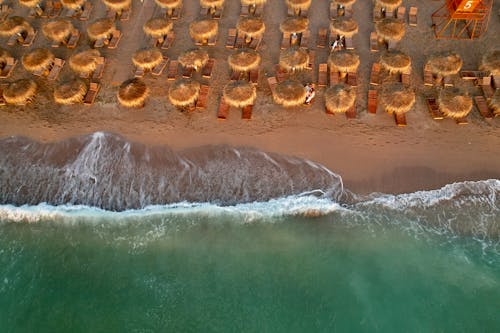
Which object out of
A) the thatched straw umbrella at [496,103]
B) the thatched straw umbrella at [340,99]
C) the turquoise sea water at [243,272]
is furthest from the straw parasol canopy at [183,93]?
the thatched straw umbrella at [496,103]

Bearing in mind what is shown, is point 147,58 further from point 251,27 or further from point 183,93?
point 251,27

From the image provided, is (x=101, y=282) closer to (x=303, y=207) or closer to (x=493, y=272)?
(x=303, y=207)

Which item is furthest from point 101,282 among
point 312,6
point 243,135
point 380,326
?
point 312,6

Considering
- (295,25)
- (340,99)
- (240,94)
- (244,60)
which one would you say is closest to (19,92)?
(240,94)

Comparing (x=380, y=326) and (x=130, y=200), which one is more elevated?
(x=130, y=200)

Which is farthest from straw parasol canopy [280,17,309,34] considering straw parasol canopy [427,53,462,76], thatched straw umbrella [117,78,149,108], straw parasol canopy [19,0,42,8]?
straw parasol canopy [19,0,42,8]

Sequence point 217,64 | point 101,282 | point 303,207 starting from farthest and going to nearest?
1. point 217,64
2. point 303,207
3. point 101,282

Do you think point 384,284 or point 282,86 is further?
point 282,86
